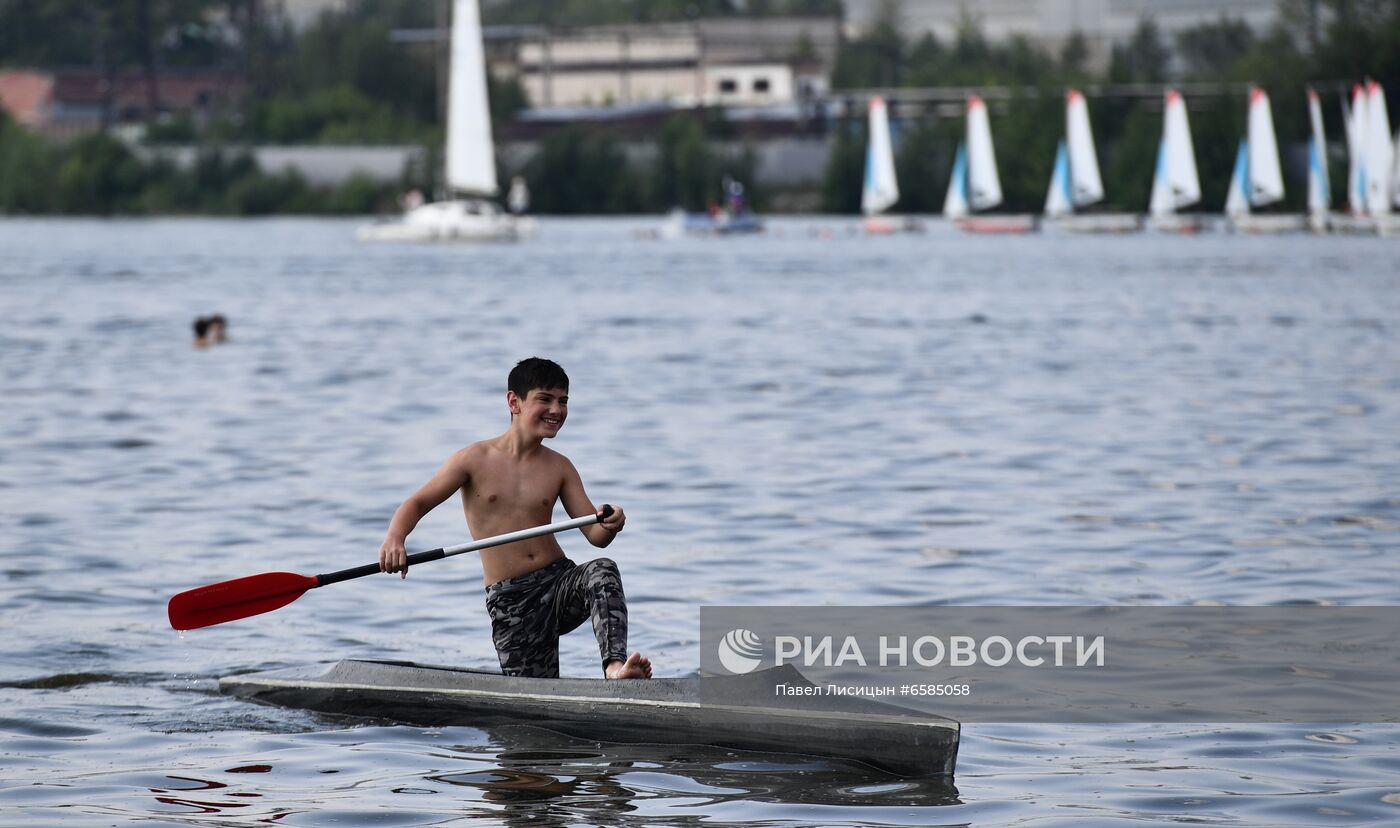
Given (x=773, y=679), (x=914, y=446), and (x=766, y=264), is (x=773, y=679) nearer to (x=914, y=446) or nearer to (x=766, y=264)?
(x=914, y=446)

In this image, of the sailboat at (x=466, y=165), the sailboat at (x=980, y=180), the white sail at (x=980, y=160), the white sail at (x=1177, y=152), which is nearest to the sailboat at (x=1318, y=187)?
the white sail at (x=1177, y=152)

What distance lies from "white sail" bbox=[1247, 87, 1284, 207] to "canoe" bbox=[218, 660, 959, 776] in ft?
284

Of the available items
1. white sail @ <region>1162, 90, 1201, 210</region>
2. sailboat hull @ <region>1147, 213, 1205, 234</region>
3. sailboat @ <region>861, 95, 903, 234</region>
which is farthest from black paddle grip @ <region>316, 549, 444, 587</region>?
sailboat @ <region>861, 95, 903, 234</region>

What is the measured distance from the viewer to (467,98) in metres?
71.4

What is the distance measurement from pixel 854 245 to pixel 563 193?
3914cm

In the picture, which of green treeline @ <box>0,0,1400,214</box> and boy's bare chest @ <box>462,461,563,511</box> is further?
green treeline @ <box>0,0,1400,214</box>

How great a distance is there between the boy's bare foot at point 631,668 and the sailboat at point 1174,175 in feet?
277

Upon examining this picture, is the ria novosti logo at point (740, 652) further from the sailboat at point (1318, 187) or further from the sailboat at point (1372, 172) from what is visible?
the sailboat at point (1318, 187)

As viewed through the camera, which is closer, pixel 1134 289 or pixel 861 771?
pixel 861 771

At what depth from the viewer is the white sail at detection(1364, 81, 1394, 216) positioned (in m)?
83.1

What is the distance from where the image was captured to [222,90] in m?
178

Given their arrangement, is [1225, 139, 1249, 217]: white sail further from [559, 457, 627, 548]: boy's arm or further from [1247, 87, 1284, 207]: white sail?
[559, 457, 627, 548]: boy's arm

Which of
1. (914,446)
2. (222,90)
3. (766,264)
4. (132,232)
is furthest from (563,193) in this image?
(914,446)

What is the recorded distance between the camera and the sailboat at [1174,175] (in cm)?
9100
